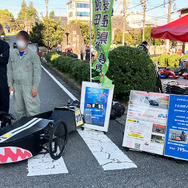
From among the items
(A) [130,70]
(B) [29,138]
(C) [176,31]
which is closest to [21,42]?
(B) [29,138]

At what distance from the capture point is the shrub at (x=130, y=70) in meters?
6.33

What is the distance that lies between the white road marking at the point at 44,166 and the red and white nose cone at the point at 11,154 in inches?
8.6

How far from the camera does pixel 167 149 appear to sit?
3.48 metres

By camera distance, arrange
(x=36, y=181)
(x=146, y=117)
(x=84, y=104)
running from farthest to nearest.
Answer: (x=84, y=104), (x=146, y=117), (x=36, y=181)

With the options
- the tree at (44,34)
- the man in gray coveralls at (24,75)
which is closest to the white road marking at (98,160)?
the man in gray coveralls at (24,75)

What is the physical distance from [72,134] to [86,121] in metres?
0.46

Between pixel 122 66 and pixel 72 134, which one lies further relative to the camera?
pixel 122 66

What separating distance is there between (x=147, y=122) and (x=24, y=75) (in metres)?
2.36

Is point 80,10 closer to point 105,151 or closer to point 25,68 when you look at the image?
point 25,68

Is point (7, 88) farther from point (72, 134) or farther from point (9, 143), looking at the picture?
point (9, 143)

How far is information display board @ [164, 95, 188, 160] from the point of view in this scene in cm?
340

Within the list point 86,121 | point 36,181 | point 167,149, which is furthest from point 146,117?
point 36,181

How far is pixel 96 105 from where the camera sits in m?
4.77

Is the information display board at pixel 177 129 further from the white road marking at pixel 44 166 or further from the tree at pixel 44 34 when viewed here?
the tree at pixel 44 34
